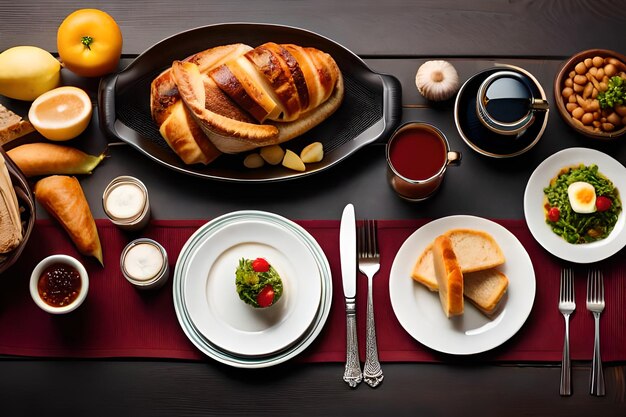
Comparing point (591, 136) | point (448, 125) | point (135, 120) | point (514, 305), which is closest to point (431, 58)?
point (448, 125)

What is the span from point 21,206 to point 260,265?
0.74 meters

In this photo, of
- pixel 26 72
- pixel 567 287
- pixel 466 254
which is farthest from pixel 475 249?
pixel 26 72

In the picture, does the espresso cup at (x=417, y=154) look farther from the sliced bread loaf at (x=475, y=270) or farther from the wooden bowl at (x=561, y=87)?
the wooden bowl at (x=561, y=87)

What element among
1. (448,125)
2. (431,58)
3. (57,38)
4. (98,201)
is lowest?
(98,201)

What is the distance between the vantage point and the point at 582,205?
1.95 meters

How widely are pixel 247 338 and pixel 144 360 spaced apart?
13.3 inches

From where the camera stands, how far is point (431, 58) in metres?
2.12

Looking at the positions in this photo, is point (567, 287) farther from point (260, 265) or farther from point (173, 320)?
point (173, 320)

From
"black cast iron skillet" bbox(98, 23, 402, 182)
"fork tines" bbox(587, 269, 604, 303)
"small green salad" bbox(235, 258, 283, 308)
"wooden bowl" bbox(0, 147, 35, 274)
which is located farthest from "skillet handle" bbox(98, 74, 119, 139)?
"fork tines" bbox(587, 269, 604, 303)

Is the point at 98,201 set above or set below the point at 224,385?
above

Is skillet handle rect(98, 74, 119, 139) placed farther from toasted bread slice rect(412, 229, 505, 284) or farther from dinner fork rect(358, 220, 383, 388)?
toasted bread slice rect(412, 229, 505, 284)

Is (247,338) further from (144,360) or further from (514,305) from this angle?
(514,305)

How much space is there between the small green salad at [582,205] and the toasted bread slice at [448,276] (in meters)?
0.36

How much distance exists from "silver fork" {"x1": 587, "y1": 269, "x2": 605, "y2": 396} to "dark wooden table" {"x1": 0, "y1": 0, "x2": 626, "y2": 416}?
25mm
